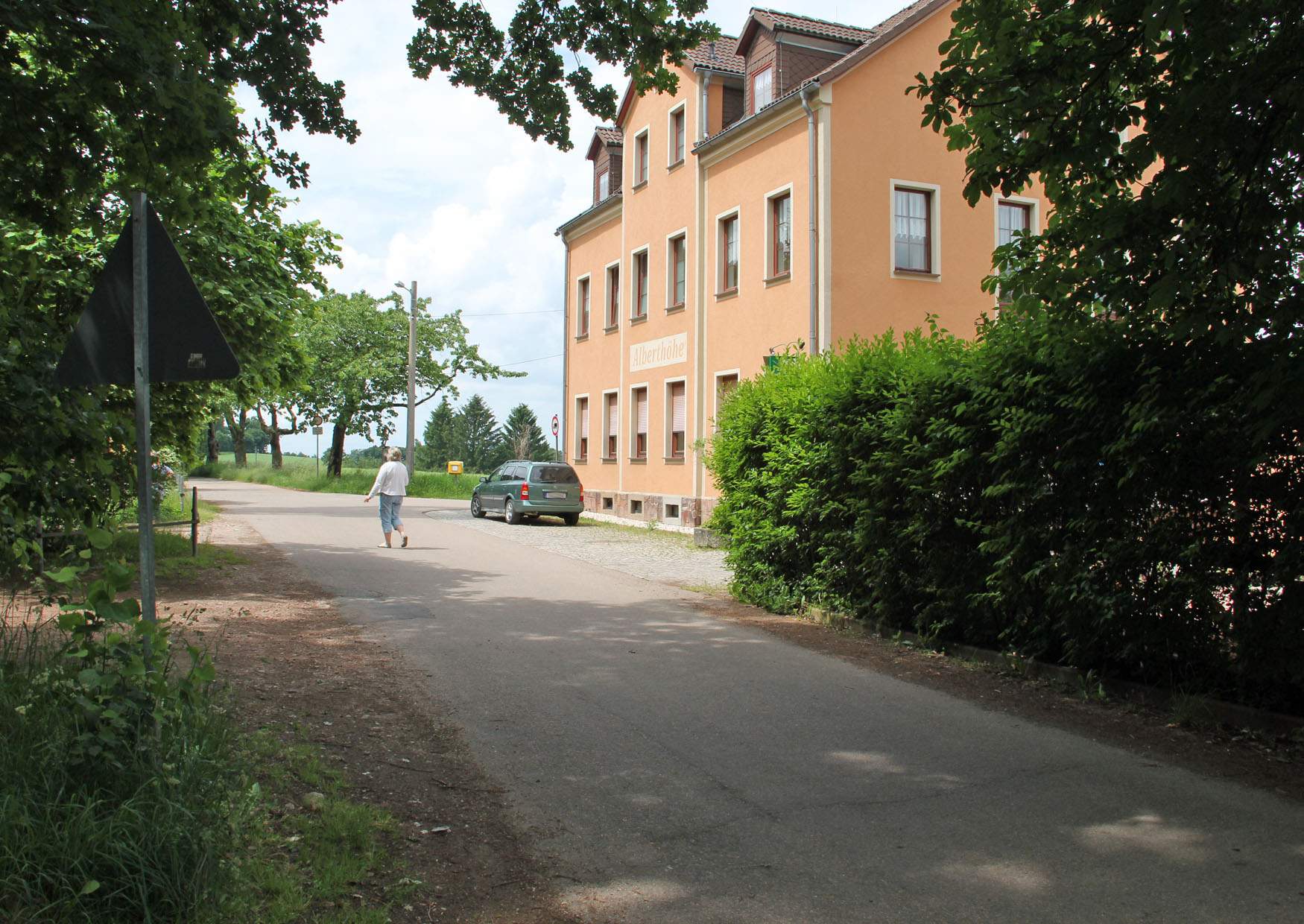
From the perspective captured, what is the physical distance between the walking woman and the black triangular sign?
14.4m

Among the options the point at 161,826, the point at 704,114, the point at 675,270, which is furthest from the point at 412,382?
the point at 161,826

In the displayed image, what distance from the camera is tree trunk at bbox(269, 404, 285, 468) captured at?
2483 inches

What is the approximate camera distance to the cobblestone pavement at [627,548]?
1619 cm

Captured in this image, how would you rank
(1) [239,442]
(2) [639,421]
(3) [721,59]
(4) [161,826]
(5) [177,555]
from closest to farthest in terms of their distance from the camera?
(4) [161,826]
(5) [177,555]
(3) [721,59]
(2) [639,421]
(1) [239,442]

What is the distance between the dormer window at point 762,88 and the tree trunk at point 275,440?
43.3m

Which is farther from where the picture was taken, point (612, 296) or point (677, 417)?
point (612, 296)

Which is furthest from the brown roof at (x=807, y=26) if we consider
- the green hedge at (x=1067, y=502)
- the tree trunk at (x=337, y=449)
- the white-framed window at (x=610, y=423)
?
the tree trunk at (x=337, y=449)

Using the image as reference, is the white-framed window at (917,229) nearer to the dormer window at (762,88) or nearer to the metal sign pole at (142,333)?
the dormer window at (762,88)

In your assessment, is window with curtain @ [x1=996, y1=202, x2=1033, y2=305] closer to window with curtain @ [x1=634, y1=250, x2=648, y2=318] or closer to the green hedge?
window with curtain @ [x1=634, y1=250, x2=648, y2=318]

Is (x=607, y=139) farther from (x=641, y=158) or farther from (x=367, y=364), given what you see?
(x=367, y=364)

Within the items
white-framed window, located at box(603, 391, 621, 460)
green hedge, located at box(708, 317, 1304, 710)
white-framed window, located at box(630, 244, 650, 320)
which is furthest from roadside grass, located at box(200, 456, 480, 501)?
green hedge, located at box(708, 317, 1304, 710)

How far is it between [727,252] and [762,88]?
3.78m

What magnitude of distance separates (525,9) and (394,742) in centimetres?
634

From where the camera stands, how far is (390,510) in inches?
769
